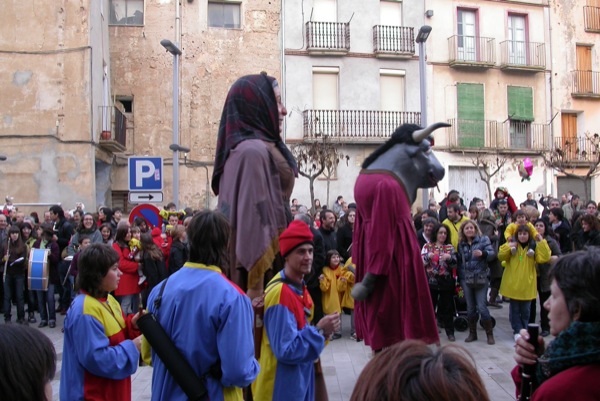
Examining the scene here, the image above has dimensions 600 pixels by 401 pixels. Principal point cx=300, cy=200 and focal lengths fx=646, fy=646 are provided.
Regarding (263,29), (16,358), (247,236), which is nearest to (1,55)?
(263,29)

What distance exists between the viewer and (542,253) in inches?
382

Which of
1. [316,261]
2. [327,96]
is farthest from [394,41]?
[316,261]

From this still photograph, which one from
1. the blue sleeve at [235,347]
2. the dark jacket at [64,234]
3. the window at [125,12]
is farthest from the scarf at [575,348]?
the window at [125,12]

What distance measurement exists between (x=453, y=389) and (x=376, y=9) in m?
26.4

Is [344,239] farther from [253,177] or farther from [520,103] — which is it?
[520,103]

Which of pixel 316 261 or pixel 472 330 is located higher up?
pixel 316 261

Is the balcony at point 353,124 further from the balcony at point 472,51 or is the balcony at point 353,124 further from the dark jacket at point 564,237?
the dark jacket at point 564,237

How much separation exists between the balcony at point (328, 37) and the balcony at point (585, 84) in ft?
34.7

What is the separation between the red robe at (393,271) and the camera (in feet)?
14.9

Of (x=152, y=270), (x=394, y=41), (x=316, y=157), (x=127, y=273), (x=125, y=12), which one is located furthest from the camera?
(x=394, y=41)

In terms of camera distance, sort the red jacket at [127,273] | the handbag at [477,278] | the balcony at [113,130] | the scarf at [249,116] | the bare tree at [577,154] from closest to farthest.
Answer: the scarf at [249,116]
the handbag at [477,278]
the red jacket at [127,273]
the balcony at [113,130]
the bare tree at [577,154]

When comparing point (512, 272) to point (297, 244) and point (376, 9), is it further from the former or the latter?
point (376, 9)

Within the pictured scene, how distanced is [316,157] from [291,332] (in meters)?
18.9

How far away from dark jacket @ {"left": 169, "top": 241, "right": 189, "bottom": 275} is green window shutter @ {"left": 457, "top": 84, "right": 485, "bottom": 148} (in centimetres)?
1871
